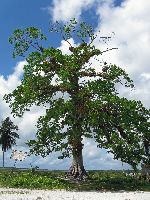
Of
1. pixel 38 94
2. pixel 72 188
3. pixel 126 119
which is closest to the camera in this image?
pixel 72 188

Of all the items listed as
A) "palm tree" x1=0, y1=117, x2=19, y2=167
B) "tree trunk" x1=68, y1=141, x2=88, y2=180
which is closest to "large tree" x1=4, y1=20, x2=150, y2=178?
"tree trunk" x1=68, y1=141, x2=88, y2=180

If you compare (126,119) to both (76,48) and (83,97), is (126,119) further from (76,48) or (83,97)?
(76,48)

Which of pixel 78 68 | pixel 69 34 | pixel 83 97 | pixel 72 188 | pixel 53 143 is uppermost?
pixel 69 34

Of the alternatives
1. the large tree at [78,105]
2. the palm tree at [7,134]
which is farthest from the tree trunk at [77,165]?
the palm tree at [7,134]

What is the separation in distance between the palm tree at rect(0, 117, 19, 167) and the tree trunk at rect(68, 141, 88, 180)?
64212 mm

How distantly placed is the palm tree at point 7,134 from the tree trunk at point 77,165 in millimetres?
64212

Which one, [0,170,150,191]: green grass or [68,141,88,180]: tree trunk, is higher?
[68,141,88,180]: tree trunk

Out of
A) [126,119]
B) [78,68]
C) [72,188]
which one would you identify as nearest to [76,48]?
[78,68]

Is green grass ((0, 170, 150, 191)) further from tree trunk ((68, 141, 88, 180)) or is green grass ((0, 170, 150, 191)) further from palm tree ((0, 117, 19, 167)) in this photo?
palm tree ((0, 117, 19, 167))

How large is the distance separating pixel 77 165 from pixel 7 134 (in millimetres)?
65244

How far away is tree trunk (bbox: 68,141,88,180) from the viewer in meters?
60.2

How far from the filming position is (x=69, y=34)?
63.2m

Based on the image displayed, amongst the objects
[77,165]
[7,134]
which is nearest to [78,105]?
[77,165]

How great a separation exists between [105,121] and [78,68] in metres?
6.81
